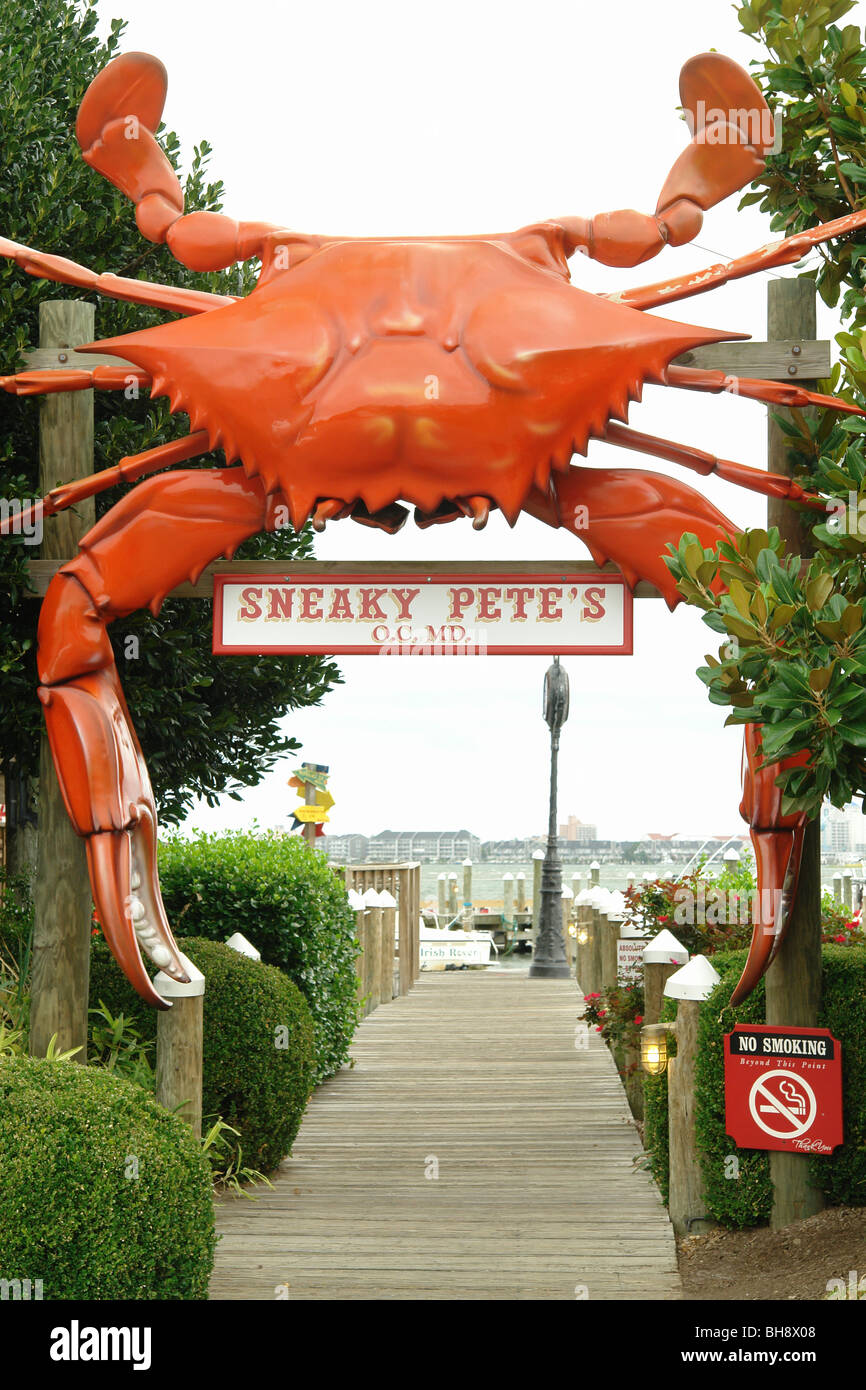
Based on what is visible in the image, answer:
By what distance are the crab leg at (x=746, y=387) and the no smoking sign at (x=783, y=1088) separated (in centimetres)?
256

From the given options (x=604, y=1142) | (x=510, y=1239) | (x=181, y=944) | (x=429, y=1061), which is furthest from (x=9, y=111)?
(x=429, y=1061)

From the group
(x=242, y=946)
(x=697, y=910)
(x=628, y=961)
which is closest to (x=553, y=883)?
(x=628, y=961)

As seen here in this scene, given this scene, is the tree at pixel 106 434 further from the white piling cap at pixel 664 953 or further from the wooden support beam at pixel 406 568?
the white piling cap at pixel 664 953

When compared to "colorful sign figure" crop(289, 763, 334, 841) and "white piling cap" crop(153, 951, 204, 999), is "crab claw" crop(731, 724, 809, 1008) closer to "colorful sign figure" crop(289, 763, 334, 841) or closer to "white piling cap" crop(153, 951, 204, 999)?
"white piling cap" crop(153, 951, 204, 999)

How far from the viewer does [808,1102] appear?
215 inches

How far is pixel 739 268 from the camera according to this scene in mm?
5074

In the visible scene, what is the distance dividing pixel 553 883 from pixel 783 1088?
1065cm

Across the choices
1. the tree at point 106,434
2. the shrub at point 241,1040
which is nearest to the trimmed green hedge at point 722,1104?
the shrub at point 241,1040

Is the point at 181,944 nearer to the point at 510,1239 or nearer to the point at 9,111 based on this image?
the point at 510,1239

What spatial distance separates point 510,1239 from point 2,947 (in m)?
3.23

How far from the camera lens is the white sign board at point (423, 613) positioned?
5.27 meters

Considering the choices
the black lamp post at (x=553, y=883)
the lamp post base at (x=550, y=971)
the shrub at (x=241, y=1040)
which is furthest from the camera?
the lamp post base at (x=550, y=971)

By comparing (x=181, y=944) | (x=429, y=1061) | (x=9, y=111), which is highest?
(x=9, y=111)

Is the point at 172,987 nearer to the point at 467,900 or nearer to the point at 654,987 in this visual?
the point at 654,987
